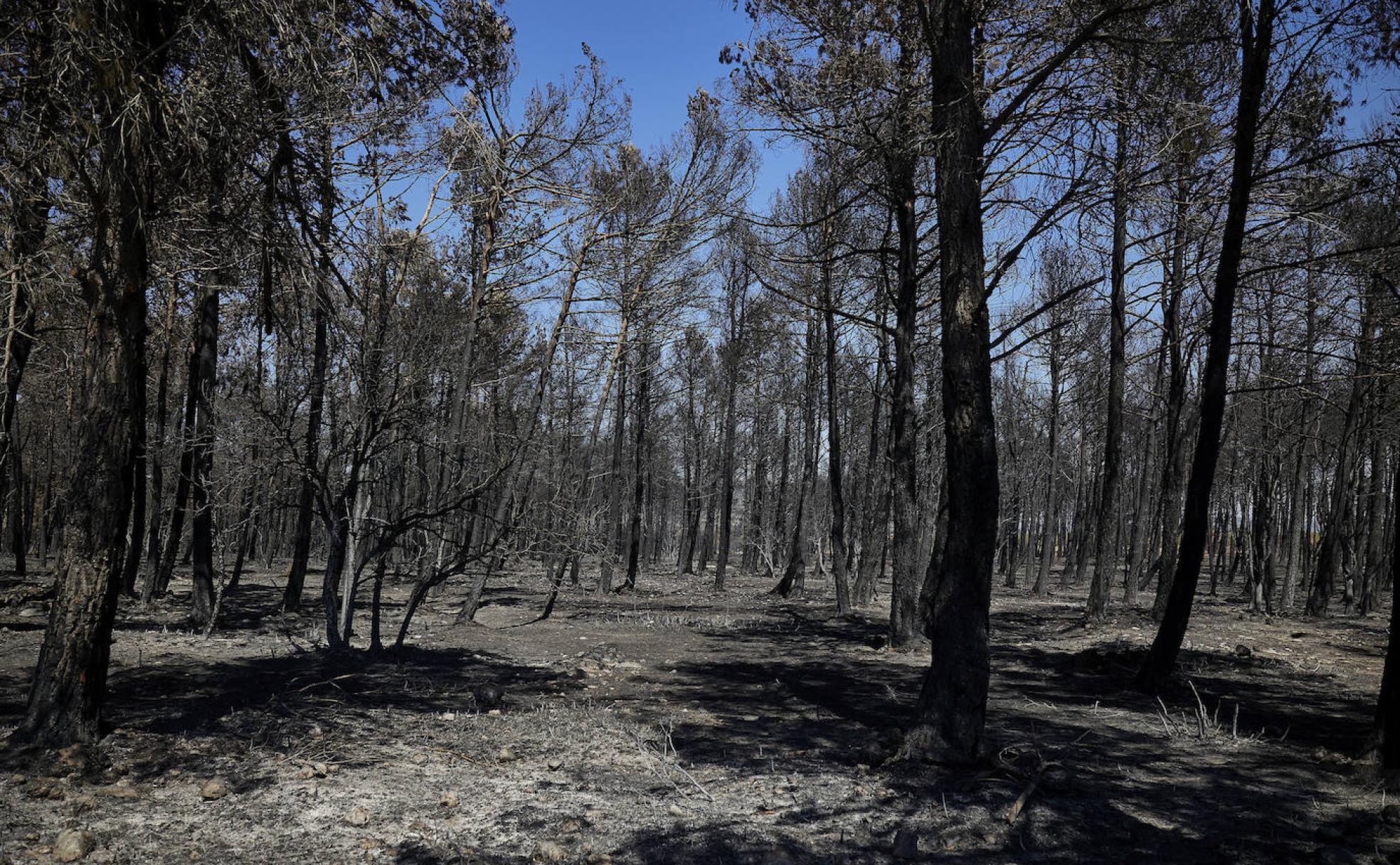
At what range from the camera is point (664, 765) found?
18.8ft

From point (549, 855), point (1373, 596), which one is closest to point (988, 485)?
point (549, 855)

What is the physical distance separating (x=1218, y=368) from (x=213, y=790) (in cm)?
968

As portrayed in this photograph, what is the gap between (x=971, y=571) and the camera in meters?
5.54

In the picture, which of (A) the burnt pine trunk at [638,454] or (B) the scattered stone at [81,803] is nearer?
(B) the scattered stone at [81,803]

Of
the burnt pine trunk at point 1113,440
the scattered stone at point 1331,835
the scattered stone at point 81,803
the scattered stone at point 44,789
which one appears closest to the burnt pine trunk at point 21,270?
the scattered stone at point 44,789

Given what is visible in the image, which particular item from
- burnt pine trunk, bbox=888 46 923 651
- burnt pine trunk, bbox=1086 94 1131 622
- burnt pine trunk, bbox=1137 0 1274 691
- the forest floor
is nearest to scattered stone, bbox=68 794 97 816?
the forest floor

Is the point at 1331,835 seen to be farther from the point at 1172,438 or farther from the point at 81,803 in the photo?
the point at 1172,438

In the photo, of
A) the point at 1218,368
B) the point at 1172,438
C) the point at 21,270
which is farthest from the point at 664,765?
the point at 1172,438

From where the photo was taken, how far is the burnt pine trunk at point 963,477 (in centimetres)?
550

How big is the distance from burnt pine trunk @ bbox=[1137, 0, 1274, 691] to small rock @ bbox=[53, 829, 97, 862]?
29.6ft

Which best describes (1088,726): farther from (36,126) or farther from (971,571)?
(36,126)

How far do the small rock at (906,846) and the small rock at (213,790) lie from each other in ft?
11.6

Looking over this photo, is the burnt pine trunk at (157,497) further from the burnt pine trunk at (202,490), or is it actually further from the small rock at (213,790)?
the small rock at (213,790)

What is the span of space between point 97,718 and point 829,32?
9252 mm
